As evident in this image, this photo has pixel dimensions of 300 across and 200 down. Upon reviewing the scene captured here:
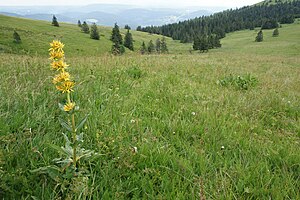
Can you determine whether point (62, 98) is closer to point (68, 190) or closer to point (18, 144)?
point (18, 144)

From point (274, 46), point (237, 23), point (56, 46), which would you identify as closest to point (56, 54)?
point (56, 46)

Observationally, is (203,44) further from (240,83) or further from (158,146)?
(158,146)

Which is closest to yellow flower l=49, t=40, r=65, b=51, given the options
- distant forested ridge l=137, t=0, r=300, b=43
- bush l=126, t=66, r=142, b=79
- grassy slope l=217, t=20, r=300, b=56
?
bush l=126, t=66, r=142, b=79

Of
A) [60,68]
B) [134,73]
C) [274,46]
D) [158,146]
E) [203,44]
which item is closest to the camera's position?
[60,68]

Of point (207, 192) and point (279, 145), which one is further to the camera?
point (279, 145)

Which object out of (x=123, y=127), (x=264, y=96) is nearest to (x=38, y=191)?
(x=123, y=127)

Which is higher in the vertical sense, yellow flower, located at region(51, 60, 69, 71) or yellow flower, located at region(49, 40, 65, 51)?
yellow flower, located at region(49, 40, 65, 51)

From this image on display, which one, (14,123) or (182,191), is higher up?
(14,123)

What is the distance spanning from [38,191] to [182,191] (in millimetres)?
1329

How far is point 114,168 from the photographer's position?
223 centimetres

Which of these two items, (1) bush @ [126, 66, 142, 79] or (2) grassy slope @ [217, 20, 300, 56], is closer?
(1) bush @ [126, 66, 142, 79]

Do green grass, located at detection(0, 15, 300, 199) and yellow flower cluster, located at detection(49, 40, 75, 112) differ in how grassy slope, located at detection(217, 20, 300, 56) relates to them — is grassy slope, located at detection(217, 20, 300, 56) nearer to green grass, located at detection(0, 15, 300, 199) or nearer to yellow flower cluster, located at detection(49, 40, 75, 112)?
green grass, located at detection(0, 15, 300, 199)

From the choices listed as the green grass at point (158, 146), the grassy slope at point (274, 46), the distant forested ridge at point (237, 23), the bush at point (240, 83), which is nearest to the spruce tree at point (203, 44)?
the grassy slope at point (274, 46)

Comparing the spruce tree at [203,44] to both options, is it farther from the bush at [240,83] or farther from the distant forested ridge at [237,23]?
the bush at [240,83]
